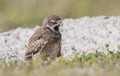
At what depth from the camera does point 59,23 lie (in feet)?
42.7

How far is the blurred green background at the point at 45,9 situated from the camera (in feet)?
72.0

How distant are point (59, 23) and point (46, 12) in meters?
9.78

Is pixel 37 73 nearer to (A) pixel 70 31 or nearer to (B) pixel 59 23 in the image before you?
(B) pixel 59 23

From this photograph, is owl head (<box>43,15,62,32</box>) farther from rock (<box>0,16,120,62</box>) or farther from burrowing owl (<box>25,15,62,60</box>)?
rock (<box>0,16,120,62</box>)

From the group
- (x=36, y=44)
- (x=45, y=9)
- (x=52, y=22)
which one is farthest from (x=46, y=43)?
(x=45, y=9)

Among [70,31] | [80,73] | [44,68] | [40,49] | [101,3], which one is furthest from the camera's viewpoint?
[101,3]

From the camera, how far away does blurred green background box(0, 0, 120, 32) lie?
21.9m

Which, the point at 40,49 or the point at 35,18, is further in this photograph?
the point at 35,18

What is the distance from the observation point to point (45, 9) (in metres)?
23.1

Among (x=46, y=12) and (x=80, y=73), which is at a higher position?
(x=46, y=12)

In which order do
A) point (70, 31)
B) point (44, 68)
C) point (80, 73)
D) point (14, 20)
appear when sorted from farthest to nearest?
1. point (14, 20)
2. point (70, 31)
3. point (44, 68)
4. point (80, 73)

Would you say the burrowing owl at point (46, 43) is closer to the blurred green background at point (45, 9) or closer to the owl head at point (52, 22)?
the owl head at point (52, 22)

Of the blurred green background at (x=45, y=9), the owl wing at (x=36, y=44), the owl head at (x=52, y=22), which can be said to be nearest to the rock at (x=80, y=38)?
the owl head at (x=52, y=22)

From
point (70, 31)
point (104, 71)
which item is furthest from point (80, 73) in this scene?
point (70, 31)
